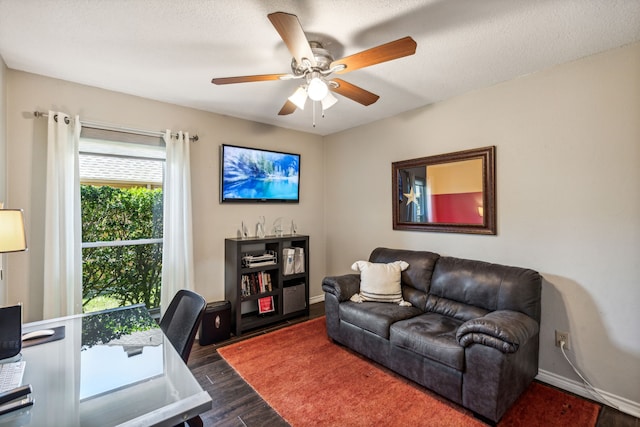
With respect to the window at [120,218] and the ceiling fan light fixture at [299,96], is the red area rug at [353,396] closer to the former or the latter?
the window at [120,218]

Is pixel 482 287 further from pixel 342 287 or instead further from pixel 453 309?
pixel 342 287

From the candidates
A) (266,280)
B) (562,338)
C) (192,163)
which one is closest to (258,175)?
(192,163)

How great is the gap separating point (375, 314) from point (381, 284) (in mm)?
410

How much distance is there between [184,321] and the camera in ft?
5.34

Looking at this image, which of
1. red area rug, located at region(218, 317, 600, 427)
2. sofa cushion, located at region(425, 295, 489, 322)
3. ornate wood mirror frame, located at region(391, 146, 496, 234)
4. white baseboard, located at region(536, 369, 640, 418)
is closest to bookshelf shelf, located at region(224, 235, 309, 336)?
red area rug, located at region(218, 317, 600, 427)

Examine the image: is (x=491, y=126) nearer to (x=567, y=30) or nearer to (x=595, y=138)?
(x=595, y=138)

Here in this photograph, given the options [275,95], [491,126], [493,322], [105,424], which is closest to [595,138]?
[491,126]

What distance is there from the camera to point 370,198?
152 inches

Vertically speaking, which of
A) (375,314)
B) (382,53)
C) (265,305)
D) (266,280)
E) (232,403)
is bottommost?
(232,403)

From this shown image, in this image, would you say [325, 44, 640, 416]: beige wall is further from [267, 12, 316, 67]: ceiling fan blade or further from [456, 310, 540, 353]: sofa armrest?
[267, 12, 316, 67]: ceiling fan blade

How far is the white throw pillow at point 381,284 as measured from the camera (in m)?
2.91

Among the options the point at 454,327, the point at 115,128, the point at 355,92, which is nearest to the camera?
Result: the point at 355,92

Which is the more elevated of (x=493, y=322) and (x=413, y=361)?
(x=493, y=322)

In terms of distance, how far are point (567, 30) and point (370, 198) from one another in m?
2.38
